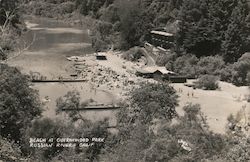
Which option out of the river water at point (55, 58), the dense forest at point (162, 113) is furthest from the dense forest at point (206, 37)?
the river water at point (55, 58)

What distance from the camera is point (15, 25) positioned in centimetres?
5525

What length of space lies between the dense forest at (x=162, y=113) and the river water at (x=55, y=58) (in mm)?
2403

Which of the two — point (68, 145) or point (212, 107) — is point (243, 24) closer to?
point (212, 107)

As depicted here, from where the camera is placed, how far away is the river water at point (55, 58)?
130ft

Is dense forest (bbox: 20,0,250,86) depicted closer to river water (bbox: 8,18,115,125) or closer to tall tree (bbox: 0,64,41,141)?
river water (bbox: 8,18,115,125)

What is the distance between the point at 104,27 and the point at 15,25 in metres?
27.2

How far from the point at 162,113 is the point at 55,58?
37.4m

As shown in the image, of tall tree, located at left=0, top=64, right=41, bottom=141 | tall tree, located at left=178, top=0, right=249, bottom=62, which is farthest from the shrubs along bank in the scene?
tall tree, located at left=0, top=64, right=41, bottom=141

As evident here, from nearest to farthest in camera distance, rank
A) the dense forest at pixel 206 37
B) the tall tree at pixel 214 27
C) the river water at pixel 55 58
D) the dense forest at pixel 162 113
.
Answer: the dense forest at pixel 162 113 → the river water at pixel 55 58 → the dense forest at pixel 206 37 → the tall tree at pixel 214 27

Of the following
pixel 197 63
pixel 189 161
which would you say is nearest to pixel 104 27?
pixel 197 63

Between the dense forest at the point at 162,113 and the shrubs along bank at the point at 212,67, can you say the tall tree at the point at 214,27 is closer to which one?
the dense forest at the point at 162,113

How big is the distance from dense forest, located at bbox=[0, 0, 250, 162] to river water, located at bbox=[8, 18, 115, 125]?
2403 mm

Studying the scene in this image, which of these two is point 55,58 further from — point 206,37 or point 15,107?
point 15,107

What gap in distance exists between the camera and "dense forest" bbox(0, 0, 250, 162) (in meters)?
18.1
